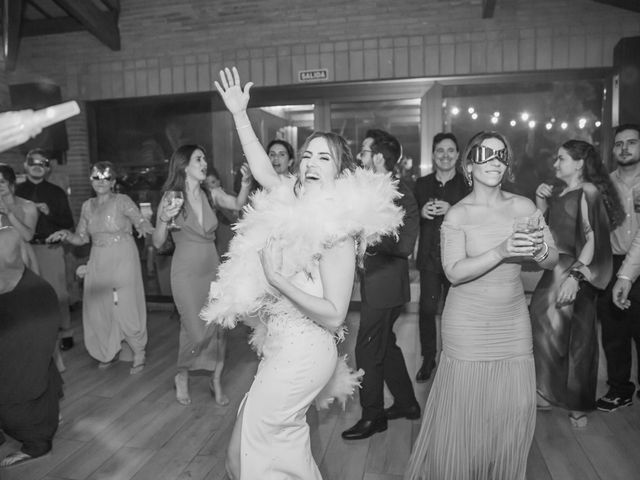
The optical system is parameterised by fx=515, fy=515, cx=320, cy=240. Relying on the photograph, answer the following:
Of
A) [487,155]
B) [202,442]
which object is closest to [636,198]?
[487,155]

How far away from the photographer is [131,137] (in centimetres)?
654

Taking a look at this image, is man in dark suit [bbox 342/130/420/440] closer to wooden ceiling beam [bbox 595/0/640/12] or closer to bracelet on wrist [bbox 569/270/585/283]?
bracelet on wrist [bbox 569/270/585/283]

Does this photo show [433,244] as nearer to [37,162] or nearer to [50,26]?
[37,162]

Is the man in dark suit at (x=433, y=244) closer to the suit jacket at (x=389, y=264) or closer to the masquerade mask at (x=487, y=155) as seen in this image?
the suit jacket at (x=389, y=264)

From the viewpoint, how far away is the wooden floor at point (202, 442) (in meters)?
2.51

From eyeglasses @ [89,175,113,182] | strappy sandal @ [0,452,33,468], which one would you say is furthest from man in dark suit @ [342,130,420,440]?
eyeglasses @ [89,175,113,182]

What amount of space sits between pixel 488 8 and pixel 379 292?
367 cm

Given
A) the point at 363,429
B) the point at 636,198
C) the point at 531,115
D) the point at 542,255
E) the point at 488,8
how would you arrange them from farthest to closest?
the point at 531,115 < the point at 488,8 < the point at 636,198 < the point at 363,429 < the point at 542,255

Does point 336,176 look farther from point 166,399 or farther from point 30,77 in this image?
point 30,77

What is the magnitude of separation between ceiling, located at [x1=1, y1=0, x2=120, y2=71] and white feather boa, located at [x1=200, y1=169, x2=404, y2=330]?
498 centimetres

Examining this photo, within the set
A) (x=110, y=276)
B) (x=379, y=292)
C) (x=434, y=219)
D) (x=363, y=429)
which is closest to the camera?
(x=379, y=292)

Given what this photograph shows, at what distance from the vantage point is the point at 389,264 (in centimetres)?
277

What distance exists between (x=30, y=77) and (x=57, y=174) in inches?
51.2

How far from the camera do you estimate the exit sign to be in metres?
5.57
